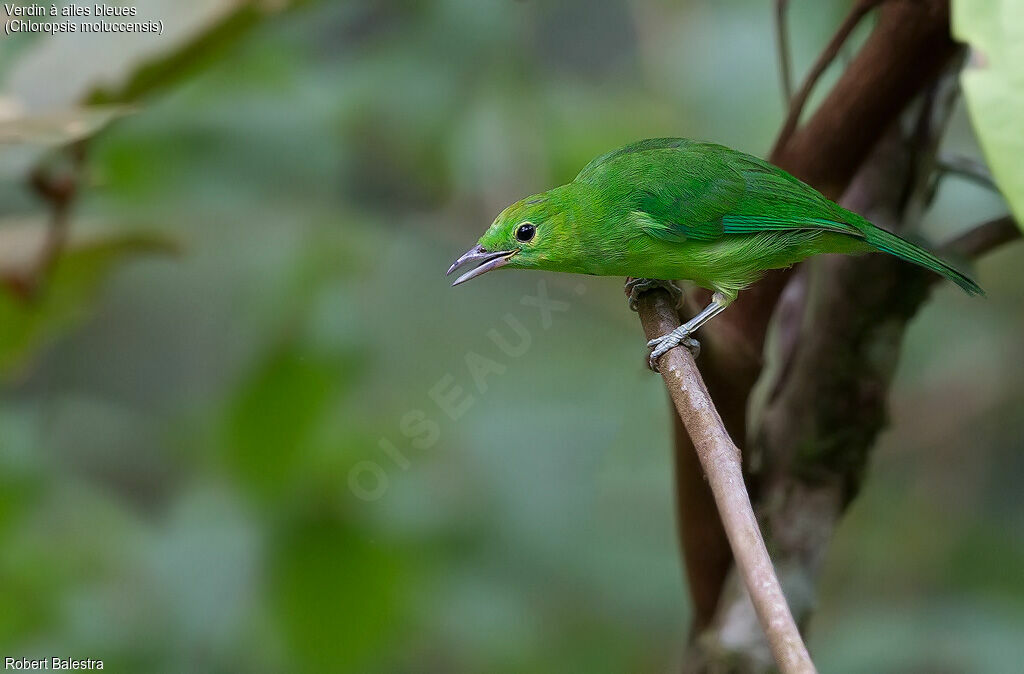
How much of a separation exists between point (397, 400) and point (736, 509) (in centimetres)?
273

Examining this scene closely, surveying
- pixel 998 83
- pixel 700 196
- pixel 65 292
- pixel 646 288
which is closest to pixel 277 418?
pixel 65 292

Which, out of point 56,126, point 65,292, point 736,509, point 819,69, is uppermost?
point 65,292

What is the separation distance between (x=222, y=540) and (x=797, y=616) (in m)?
1.82

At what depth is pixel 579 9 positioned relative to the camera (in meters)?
5.18

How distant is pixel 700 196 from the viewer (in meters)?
2.46

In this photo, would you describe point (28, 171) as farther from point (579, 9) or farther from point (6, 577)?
point (579, 9)

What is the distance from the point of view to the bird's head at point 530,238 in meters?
2.44

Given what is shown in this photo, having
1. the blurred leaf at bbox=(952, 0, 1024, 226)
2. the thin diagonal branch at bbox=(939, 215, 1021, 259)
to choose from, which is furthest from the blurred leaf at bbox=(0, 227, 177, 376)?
the blurred leaf at bbox=(952, 0, 1024, 226)

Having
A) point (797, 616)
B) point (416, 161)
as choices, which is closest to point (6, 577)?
point (416, 161)

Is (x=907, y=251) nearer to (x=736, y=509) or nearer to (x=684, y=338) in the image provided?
(x=684, y=338)

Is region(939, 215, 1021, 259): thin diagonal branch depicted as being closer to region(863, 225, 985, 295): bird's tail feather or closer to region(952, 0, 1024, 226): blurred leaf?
region(863, 225, 985, 295): bird's tail feather

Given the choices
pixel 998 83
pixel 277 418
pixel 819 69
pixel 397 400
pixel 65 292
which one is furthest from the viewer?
pixel 397 400

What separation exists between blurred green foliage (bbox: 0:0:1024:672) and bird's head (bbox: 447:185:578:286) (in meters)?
0.99

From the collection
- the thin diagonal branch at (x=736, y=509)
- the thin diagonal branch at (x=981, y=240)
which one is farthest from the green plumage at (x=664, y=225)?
the thin diagonal branch at (x=736, y=509)
